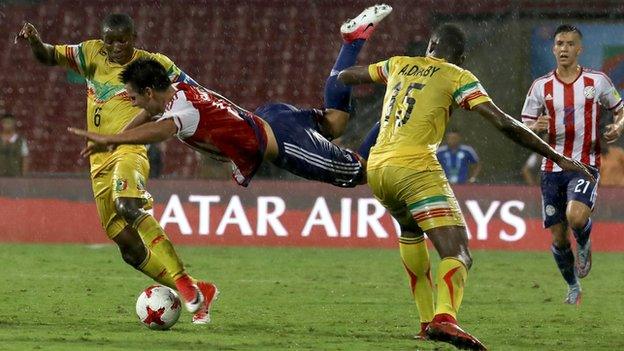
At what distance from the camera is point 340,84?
841 centimetres

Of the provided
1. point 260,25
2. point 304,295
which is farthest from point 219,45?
point 304,295

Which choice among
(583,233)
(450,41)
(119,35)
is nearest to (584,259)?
(583,233)

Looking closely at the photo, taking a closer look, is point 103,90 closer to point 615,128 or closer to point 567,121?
point 567,121

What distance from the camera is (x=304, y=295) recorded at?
10867 mm

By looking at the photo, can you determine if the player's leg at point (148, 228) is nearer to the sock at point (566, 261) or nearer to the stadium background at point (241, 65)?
the sock at point (566, 261)

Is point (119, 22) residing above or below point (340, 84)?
above

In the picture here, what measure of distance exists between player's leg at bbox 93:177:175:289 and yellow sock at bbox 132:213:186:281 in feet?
0.46

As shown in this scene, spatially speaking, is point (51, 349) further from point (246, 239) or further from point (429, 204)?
point (246, 239)

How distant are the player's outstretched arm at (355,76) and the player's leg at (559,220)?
2.96 metres

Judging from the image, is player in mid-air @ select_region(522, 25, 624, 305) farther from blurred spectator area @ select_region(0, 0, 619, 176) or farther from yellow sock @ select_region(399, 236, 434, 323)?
blurred spectator area @ select_region(0, 0, 619, 176)

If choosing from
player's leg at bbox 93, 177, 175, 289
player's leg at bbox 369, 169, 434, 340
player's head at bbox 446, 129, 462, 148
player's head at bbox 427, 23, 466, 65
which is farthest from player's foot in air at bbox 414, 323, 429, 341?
player's head at bbox 446, 129, 462, 148

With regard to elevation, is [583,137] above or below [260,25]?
above

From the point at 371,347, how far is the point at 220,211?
8.75 meters

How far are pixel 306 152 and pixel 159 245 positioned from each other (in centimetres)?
129
